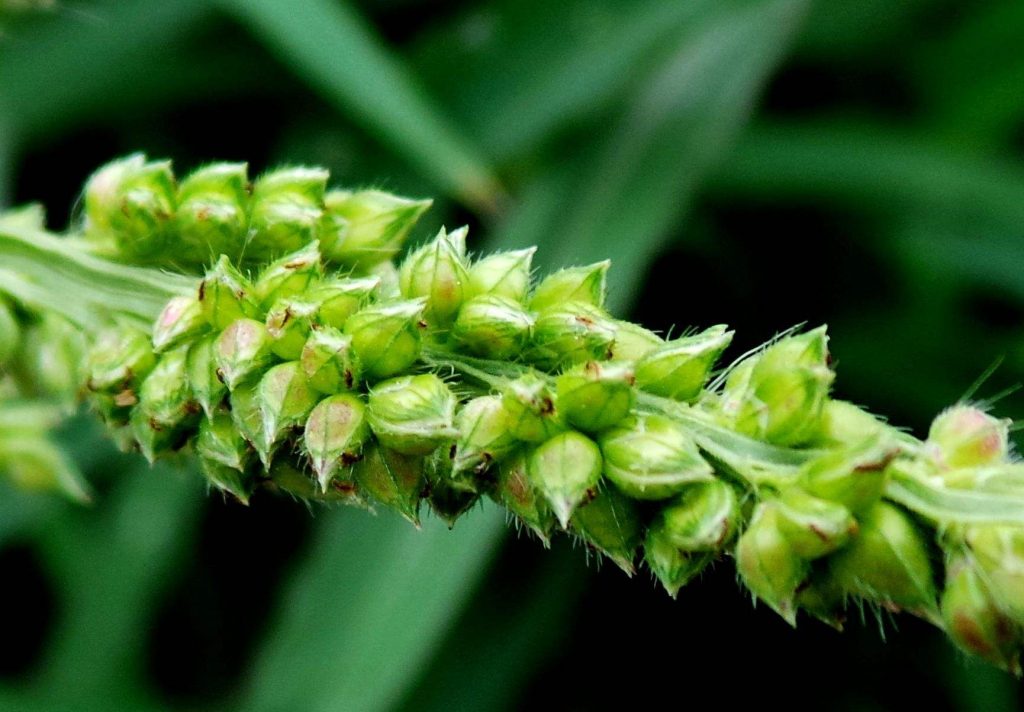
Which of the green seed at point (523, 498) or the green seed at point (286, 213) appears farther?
the green seed at point (286, 213)

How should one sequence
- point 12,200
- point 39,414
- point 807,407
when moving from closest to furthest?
point 807,407, point 39,414, point 12,200

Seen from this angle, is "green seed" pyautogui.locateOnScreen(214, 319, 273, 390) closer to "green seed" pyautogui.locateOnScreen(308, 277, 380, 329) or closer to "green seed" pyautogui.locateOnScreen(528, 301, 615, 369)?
"green seed" pyautogui.locateOnScreen(308, 277, 380, 329)

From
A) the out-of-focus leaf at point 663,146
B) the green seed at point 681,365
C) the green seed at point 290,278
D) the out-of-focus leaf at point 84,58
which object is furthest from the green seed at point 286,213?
the out-of-focus leaf at point 84,58

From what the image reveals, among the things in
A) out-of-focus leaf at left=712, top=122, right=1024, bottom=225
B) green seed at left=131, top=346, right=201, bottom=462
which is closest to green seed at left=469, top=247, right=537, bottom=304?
green seed at left=131, top=346, right=201, bottom=462

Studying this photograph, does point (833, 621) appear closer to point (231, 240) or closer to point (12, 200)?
point (231, 240)

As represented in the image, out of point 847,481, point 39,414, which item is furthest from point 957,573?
point 39,414

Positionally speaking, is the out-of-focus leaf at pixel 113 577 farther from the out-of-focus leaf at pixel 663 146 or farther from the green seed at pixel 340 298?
the green seed at pixel 340 298
